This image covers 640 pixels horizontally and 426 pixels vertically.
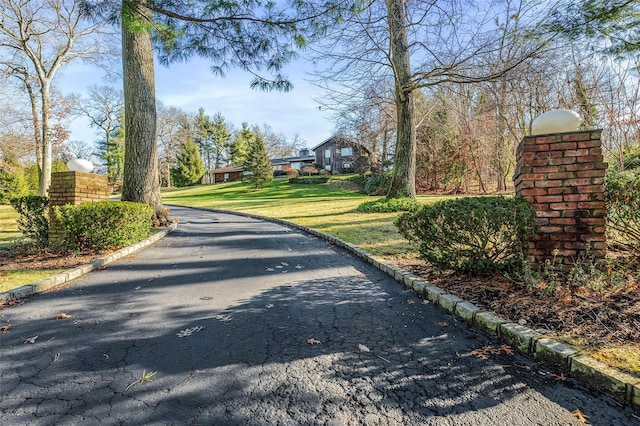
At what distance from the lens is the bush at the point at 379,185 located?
20.8m

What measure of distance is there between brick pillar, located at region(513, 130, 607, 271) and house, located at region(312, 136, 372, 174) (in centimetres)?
2895

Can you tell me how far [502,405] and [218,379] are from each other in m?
1.66

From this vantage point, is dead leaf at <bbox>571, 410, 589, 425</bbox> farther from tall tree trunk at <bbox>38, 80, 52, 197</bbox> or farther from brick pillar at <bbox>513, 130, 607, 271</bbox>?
tall tree trunk at <bbox>38, 80, 52, 197</bbox>

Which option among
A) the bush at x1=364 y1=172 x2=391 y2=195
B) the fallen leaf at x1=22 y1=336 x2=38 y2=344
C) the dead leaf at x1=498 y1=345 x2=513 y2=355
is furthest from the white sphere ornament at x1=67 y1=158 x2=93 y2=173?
the bush at x1=364 y1=172 x2=391 y2=195

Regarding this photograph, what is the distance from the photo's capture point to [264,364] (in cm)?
215

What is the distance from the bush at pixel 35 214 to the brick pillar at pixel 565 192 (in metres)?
8.05

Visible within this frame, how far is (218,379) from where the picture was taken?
77.7 inches

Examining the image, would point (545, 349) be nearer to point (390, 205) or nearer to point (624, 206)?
point (624, 206)

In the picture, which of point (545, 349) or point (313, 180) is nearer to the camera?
point (545, 349)

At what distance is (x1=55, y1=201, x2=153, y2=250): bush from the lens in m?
5.22

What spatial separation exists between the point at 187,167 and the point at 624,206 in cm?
4554

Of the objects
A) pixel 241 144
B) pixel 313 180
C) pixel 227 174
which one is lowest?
pixel 313 180

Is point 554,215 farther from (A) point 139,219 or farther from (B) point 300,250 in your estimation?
(A) point 139,219

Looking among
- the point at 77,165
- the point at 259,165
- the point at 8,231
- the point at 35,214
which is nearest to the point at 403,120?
the point at 77,165
